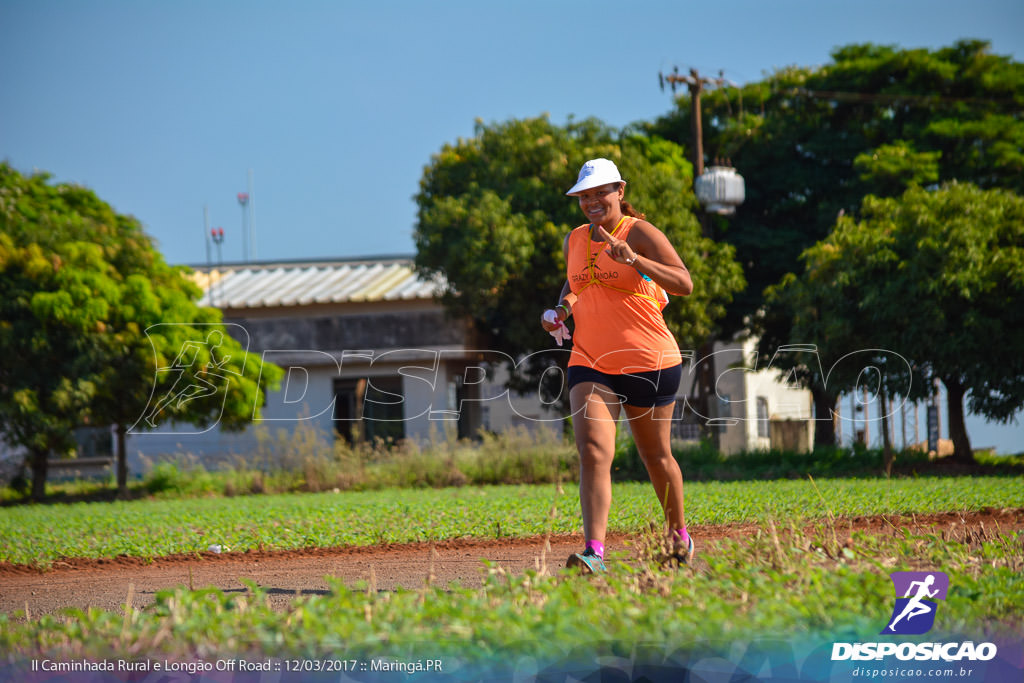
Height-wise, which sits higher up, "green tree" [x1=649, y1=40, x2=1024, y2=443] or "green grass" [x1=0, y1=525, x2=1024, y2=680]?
"green tree" [x1=649, y1=40, x2=1024, y2=443]

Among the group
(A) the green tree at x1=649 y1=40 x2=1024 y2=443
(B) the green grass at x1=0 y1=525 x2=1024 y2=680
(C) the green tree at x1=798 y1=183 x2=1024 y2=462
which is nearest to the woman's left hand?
(B) the green grass at x1=0 y1=525 x2=1024 y2=680

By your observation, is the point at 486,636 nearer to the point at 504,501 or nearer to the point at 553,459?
the point at 504,501

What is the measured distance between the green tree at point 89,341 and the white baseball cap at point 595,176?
586 inches

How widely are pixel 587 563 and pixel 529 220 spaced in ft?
61.1

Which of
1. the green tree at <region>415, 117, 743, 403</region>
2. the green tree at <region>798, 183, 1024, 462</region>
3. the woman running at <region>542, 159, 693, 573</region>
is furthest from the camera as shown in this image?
the green tree at <region>415, 117, 743, 403</region>

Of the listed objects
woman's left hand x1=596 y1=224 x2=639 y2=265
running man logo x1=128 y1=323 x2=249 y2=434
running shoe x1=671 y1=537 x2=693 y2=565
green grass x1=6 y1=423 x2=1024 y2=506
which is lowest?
green grass x1=6 y1=423 x2=1024 y2=506

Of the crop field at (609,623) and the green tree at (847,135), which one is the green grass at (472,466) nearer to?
the green tree at (847,135)

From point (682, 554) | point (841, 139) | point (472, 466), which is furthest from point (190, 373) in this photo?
point (841, 139)

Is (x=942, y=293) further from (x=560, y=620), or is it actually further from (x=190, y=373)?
(x=560, y=620)

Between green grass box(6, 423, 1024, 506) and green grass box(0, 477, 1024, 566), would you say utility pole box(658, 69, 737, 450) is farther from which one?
green grass box(0, 477, 1024, 566)

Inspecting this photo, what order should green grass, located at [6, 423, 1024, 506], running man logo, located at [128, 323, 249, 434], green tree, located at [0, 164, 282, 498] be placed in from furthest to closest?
running man logo, located at [128, 323, 249, 434] < green tree, located at [0, 164, 282, 498] < green grass, located at [6, 423, 1024, 506]

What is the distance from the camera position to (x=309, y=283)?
34844 millimetres

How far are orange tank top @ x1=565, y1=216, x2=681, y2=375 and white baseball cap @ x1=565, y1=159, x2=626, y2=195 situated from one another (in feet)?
0.83

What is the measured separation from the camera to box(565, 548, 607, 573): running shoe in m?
4.41
